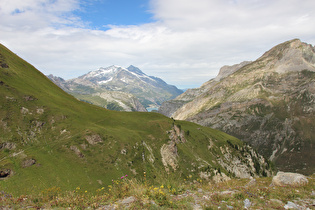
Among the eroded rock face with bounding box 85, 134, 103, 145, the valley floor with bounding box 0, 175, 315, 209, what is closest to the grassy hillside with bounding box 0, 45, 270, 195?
the eroded rock face with bounding box 85, 134, 103, 145

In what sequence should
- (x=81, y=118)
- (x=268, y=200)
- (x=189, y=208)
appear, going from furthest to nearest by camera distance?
(x=81, y=118) < (x=268, y=200) < (x=189, y=208)

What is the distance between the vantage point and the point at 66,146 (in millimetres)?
43625

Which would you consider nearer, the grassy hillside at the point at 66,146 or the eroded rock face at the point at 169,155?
the grassy hillside at the point at 66,146

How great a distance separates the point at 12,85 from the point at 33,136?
23115mm

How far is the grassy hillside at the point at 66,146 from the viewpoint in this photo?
111 feet

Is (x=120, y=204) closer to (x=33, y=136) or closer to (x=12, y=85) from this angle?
(x=33, y=136)

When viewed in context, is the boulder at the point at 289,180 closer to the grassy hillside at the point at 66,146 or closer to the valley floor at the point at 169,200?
the valley floor at the point at 169,200

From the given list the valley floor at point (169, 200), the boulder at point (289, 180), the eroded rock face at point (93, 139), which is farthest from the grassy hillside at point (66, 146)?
the boulder at point (289, 180)

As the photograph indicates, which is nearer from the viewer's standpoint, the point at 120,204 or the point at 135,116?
the point at 120,204

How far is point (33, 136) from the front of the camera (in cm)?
4309

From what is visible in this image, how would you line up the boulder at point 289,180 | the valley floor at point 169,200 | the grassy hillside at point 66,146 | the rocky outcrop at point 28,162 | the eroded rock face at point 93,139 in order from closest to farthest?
the valley floor at point 169,200 < the boulder at point 289,180 < the grassy hillside at point 66,146 < the rocky outcrop at point 28,162 < the eroded rock face at point 93,139

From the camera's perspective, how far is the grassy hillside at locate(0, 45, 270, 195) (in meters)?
33.9

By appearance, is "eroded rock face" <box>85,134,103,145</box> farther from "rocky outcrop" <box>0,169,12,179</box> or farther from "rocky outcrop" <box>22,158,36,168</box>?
"rocky outcrop" <box>0,169,12,179</box>

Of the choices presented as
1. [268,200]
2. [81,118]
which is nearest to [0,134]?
[81,118]
